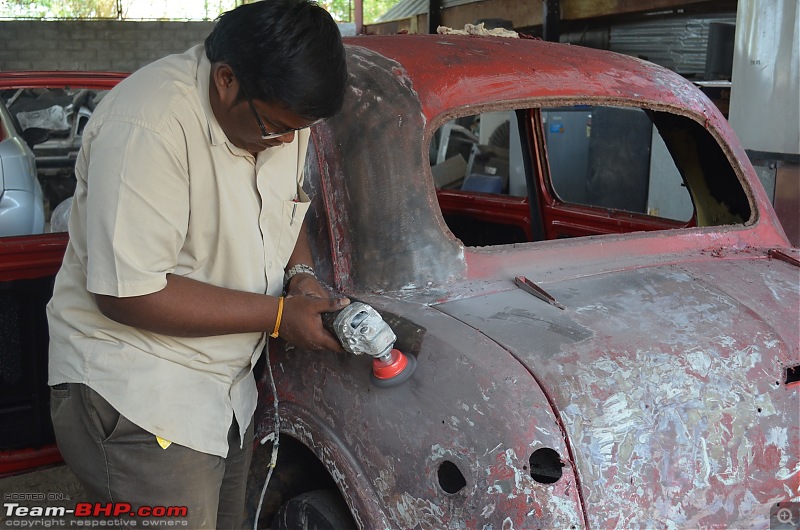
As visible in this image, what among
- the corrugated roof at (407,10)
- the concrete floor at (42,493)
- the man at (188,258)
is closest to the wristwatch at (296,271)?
the man at (188,258)

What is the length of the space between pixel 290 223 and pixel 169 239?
0.43 meters

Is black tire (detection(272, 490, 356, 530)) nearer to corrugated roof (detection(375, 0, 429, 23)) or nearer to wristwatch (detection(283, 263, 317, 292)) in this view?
wristwatch (detection(283, 263, 317, 292))

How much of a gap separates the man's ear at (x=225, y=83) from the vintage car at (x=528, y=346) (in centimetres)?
48

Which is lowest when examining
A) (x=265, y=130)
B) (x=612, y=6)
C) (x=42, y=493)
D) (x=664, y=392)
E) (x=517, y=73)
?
(x=42, y=493)

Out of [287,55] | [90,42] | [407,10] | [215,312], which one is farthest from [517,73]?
[90,42]

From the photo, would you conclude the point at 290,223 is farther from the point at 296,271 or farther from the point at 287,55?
the point at 287,55

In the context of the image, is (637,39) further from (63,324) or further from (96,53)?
(96,53)

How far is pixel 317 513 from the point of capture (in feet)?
6.61

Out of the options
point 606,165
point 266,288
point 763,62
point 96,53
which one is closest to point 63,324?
point 266,288

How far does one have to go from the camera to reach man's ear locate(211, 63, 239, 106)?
1665mm

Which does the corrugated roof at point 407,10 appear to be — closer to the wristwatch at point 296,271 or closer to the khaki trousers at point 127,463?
the wristwatch at point 296,271

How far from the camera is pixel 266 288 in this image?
1.95 m

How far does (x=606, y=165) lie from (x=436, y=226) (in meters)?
5.67

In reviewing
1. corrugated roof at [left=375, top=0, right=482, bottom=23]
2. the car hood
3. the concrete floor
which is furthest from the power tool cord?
corrugated roof at [left=375, top=0, right=482, bottom=23]
